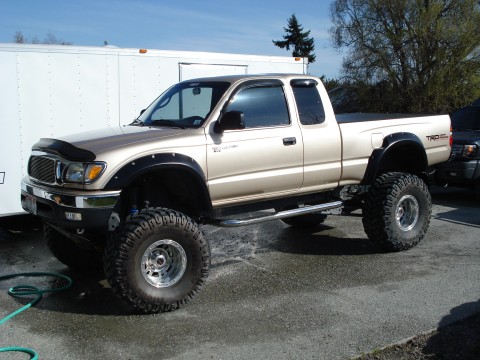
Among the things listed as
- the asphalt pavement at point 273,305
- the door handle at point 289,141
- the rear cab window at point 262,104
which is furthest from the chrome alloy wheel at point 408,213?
the rear cab window at point 262,104

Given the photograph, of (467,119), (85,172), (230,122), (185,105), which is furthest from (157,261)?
(467,119)

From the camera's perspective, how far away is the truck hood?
492 cm

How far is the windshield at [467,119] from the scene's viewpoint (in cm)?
1122

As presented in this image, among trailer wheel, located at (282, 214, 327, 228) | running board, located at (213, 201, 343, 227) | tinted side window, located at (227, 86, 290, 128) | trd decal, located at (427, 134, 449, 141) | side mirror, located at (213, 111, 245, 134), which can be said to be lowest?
trailer wheel, located at (282, 214, 327, 228)

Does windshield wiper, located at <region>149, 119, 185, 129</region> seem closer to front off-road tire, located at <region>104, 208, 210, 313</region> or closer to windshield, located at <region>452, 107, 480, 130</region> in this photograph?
front off-road tire, located at <region>104, 208, 210, 313</region>

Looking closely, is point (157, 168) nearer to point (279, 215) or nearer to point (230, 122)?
point (230, 122)

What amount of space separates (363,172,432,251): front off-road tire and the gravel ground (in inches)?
87.6

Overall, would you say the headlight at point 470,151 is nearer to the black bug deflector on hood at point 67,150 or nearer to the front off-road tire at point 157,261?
the front off-road tire at point 157,261

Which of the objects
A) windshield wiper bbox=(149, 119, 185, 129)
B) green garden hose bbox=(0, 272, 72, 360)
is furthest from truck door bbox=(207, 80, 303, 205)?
green garden hose bbox=(0, 272, 72, 360)

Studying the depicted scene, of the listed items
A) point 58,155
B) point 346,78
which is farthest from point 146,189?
point 346,78

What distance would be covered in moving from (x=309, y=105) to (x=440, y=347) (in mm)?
3127

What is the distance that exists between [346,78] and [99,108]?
72.9 ft

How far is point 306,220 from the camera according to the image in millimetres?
8289

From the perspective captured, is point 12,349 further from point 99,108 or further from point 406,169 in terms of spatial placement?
point 406,169
